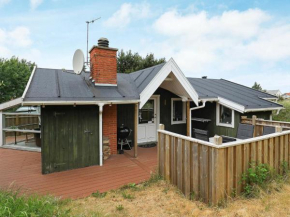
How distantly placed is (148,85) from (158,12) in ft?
26.3

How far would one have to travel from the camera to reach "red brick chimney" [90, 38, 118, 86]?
6547 millimetres

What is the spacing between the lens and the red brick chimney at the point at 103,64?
6547 mm

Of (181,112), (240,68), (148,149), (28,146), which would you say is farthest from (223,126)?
(240,68)

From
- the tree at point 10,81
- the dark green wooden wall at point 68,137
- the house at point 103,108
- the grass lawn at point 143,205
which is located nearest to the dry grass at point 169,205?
the grass lawn at point 143,205

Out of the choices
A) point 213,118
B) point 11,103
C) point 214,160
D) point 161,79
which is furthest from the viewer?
point 213,118

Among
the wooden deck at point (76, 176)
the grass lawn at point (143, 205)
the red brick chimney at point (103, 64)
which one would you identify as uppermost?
the red brick chimney at point (103, 64)

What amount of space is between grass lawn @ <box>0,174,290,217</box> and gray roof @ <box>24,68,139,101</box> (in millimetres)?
2600

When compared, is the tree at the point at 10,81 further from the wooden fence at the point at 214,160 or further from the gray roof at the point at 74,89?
the wooden fence at the point at 214,160

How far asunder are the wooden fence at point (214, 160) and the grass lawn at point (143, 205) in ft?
0.69

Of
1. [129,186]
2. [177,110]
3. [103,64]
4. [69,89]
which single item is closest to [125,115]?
[103,64]

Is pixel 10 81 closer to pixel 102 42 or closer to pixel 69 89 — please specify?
pixel 102 42

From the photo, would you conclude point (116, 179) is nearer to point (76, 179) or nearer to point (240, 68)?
point (76, 179)

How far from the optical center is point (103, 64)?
6621 mm

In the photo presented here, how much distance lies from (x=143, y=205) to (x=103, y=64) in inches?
188
